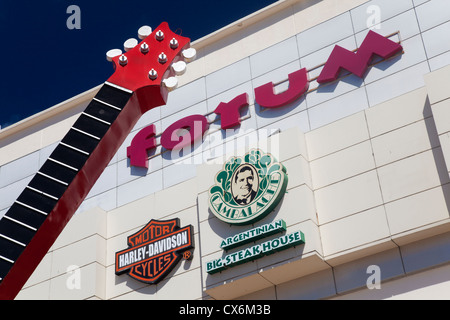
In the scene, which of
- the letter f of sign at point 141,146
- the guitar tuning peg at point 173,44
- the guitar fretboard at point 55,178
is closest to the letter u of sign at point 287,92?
the letter f of sign at point 141,146

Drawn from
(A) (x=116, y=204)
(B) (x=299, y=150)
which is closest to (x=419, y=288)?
(B) (x=299, y=150)

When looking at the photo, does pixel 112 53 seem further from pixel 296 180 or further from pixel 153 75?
pixel 296 180

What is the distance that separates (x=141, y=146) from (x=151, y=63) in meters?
7.16

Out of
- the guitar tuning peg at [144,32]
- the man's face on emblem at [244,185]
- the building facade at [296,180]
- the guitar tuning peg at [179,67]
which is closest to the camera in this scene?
the guitar tuning peg at [179,67]

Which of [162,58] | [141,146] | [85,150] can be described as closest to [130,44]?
[162,58]

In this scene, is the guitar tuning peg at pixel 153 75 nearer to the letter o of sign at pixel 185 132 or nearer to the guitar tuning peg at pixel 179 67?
the guitar tuning peg at pixel 179 67

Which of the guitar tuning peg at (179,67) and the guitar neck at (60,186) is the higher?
the guitar tuning peg at (179,67)

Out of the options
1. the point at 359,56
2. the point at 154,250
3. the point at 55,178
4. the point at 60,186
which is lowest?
the point at 60,186

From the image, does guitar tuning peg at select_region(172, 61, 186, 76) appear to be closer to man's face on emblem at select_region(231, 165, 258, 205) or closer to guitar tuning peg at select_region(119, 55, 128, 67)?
guitar tuning peg at select_region(119, 55, 128, 67)

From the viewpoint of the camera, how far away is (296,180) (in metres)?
14.2

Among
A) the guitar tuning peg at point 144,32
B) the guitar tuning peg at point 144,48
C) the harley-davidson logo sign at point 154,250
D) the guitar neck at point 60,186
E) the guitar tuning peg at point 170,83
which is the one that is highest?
the guitar tuning peg at point 144,32

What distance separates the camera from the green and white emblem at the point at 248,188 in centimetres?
1420

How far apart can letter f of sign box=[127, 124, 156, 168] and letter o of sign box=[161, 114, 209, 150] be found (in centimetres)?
39
